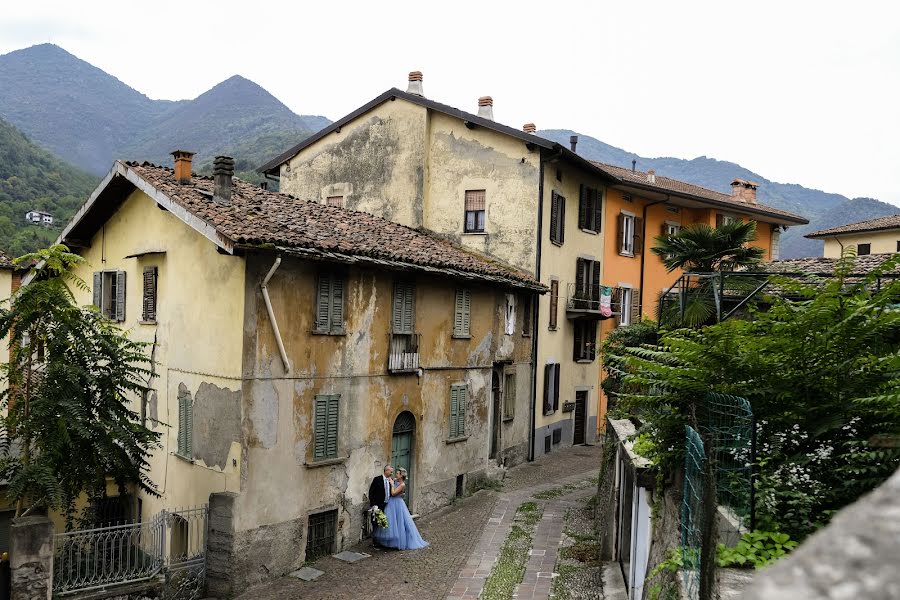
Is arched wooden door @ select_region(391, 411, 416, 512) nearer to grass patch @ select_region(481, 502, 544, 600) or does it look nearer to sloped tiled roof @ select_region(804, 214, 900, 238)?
grass patch @ select_region(481, 502, 544, 600)

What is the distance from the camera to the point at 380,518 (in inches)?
584

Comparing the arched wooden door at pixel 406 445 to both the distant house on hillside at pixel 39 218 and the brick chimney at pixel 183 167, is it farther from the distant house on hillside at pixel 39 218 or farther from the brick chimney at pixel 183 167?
the distant house on hillside at pixel 39 218

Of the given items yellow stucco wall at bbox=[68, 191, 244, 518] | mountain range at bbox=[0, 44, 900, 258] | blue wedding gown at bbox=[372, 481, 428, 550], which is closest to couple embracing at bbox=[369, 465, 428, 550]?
blue wedding gown at bbox=[372, 481, 428, 550]

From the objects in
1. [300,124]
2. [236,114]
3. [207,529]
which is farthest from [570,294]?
[236,114]

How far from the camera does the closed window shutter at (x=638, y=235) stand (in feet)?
102

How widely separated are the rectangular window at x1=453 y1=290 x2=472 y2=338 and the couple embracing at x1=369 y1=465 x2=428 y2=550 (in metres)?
4.87

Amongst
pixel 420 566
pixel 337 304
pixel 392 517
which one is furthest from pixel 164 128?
pixel 420 566

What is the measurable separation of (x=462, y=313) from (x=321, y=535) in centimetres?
716

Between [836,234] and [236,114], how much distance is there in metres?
117

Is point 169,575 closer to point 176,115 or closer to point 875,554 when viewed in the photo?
point 875,554

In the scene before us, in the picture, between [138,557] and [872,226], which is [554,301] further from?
[872,226]

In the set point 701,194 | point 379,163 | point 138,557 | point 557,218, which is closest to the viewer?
point 138,557

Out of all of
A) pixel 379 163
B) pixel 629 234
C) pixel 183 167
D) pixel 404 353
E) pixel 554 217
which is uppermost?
pixel 379 163

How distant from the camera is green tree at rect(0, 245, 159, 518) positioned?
A: 440 inches
